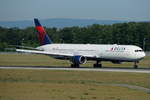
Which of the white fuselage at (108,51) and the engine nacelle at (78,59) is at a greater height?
the white fuselage at (108,51)

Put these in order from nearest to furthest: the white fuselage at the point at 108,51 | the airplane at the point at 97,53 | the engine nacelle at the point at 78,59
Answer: the white fuselage at the point at 108,51
the airplane at the point at 97,53
the engine nacelle at the point at 78,59

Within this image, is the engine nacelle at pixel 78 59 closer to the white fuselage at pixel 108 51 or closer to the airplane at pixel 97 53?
the airplane at pixel 97 53

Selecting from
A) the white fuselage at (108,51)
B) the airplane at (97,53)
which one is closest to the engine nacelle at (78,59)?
the airplane at (97,53)

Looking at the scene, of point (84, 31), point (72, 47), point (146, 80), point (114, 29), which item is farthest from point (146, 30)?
point (146, 80)

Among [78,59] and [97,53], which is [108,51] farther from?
[78,59]

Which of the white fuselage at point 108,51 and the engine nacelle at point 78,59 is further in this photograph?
the engine nacelle at point 78,59

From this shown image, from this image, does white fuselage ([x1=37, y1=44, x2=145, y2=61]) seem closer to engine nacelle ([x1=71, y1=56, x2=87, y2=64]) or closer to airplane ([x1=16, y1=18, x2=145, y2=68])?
airplane ([x1=16, y1=18, x2=145, y2=68])

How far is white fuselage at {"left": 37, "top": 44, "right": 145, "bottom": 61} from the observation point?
64500 millimetres

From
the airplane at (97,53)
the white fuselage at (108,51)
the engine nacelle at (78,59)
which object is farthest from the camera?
the engine nacelle at (78,59)

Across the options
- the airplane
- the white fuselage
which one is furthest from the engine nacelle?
the white fuselage

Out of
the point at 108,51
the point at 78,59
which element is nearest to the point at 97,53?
the point at 108,51

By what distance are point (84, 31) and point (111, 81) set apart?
519ft

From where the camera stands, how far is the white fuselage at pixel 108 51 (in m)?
64.5

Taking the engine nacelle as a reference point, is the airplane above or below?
above
